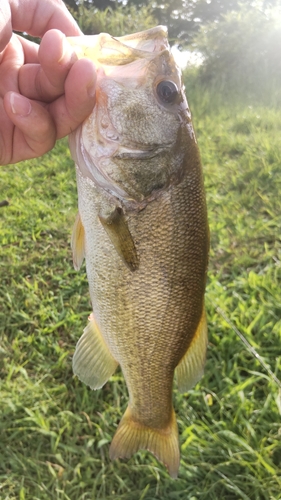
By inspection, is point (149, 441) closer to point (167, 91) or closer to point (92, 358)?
point (92, 358)

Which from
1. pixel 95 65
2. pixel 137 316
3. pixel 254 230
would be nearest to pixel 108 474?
pixel 137 316

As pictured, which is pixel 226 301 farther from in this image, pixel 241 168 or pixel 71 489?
pixel 241 168

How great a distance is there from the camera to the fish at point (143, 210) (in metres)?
1.18

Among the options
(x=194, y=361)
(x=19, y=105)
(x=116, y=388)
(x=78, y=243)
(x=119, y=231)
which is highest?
(x=19, y=105)

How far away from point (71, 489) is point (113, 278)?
1.21 meters

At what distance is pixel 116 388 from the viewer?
2.26 m

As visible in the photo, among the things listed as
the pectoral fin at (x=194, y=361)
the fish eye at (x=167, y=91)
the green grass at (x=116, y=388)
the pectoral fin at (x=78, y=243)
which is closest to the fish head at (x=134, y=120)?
the fish eye at (x=167, y=91)

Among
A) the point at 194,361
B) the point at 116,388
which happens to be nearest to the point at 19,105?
the point at 194,361

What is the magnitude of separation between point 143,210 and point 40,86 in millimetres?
508

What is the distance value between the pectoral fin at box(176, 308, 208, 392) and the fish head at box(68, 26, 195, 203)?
21.5 inches

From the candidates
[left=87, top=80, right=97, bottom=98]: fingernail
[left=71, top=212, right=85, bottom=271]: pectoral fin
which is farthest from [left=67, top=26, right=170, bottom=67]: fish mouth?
[left=71, top=212, right=85, bottom=271]: pectoral fin

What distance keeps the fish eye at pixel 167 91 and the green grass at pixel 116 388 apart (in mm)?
1558

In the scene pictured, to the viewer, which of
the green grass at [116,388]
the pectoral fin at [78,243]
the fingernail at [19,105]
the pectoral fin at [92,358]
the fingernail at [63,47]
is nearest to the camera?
the fingernail at [63,47]

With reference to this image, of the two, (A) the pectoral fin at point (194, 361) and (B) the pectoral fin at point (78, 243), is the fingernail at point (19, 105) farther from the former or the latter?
(A) the pectoral fin at point (194, 361)
